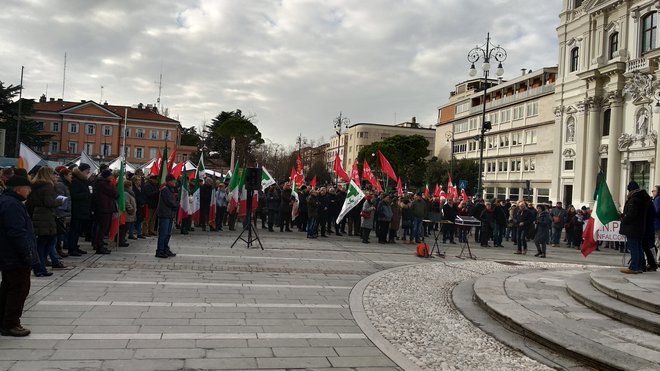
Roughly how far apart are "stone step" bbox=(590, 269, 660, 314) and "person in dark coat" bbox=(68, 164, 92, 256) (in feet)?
34.5

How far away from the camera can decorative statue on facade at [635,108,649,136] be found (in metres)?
40.7

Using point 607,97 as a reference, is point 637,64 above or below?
above

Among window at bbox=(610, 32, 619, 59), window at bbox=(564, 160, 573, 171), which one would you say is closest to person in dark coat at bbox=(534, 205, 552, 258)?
window at bbox=(610, 32, 619, 59)

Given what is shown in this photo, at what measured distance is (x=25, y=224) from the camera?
19.0ft

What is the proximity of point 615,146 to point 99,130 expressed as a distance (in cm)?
8624

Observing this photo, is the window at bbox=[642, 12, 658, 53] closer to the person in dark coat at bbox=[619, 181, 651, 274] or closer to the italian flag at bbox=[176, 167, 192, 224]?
the person in dark coat at bbox=[619, 181, 651, 274]

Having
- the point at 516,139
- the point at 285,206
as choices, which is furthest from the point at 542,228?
the point at 516,139

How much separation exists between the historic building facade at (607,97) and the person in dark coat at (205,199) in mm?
35091

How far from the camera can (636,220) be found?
33.0 feet

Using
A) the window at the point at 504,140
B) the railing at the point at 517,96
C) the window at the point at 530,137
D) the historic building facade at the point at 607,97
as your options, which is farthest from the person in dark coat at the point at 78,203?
the window at the point at 504,140

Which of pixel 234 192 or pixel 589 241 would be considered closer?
pixel 589 241

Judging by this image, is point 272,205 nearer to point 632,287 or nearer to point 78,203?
point 78,203

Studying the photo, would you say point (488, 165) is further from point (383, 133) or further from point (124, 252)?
point (124, 252)

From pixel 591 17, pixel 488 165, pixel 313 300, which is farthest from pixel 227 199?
pixel 488 165
